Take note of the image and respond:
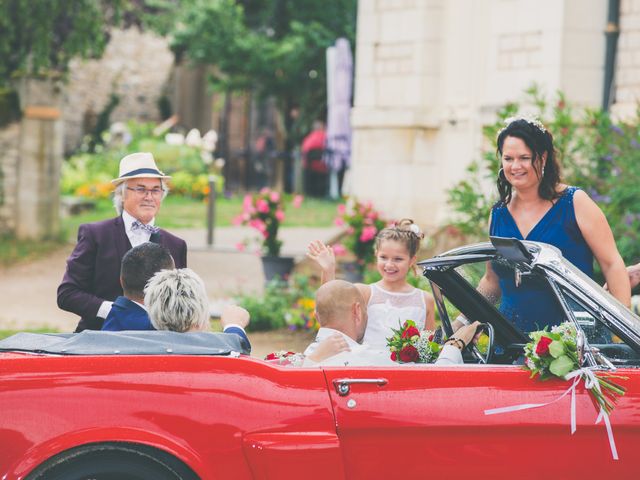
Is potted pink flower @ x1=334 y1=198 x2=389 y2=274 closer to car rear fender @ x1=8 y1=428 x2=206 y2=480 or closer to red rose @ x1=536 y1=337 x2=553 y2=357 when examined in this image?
red rose @ x1=536 y1=337 x2=553 y2=357

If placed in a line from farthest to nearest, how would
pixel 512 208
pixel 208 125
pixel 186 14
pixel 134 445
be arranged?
pixel 208 125 → pixel 186 14 → pixel 512 208 → pixel 134 445

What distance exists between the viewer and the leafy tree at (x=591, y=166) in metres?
9.51

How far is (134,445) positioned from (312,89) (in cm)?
2246

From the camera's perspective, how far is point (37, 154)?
56.1 ft

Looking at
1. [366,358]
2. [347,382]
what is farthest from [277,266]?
[347,382]

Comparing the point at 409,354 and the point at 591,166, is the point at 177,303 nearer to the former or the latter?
the point at 409,354

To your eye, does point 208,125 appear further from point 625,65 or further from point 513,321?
point 513,321

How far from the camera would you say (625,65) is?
11984mm

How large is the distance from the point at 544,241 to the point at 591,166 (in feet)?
18.3

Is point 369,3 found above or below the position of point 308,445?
above

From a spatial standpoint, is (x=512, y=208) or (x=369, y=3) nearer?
(x=512, y=208)

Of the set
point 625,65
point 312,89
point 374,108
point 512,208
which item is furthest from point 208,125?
point 512,208

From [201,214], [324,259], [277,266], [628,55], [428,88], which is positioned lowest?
[201,214]

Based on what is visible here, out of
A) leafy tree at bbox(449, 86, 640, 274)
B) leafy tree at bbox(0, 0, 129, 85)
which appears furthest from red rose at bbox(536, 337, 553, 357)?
leafy tree at bbox(0, 0, 129, 85)
